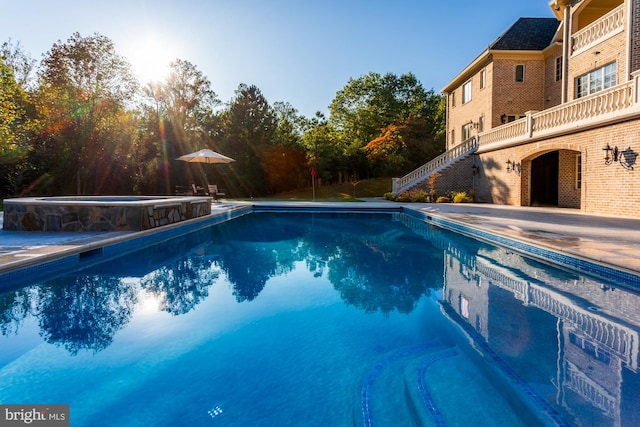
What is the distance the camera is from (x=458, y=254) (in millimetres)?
8117

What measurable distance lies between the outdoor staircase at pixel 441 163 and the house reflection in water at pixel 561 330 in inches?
559

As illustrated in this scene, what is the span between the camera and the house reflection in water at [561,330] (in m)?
2.64

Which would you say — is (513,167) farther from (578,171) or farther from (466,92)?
(466,92)

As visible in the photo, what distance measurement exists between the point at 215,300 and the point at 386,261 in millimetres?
3799

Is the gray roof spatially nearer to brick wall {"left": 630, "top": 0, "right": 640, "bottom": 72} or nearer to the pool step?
brick wall {"left": 630, "top": 0, "right": 640, "bottom": 72}

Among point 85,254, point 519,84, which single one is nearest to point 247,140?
point 519,84

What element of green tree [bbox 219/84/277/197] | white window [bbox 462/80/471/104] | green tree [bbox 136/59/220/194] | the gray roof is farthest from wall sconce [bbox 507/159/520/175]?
green tree [bbox 136/59/220/194]

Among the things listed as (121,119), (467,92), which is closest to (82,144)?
(121,119)

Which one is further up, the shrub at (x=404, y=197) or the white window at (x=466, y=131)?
the white window at (x=466, y=131)

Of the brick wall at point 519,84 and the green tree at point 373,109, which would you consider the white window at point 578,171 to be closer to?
the brick wall at point 519,84

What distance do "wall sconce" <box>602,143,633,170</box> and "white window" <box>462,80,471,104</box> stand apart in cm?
1152

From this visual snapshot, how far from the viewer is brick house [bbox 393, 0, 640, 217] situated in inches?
455

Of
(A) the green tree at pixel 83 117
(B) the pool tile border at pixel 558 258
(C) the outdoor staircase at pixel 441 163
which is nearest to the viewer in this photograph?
(B) the pool tile border at pixel 558 258

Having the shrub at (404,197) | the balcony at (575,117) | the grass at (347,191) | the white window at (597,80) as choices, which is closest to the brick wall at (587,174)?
the balcony at (575,117)
